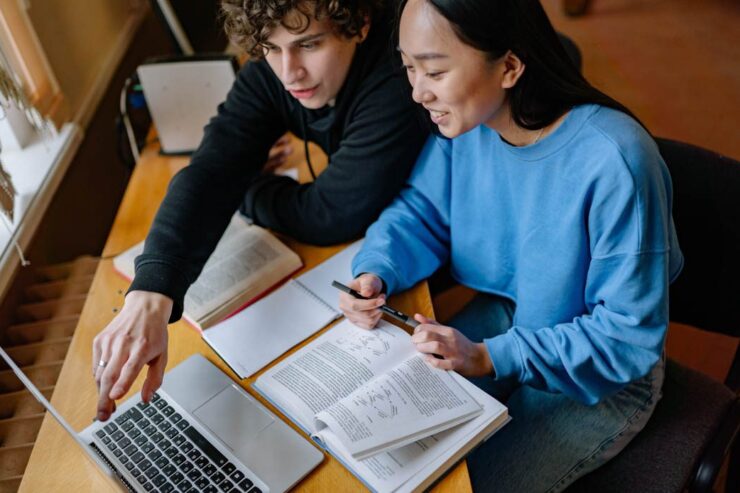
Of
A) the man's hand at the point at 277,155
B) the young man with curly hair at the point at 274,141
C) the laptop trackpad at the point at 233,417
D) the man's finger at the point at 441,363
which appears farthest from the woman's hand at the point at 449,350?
the man's hand at the point at 277,155

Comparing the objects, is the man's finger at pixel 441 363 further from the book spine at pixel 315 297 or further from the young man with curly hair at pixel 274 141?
the young man with curly hair at pixel 274 141

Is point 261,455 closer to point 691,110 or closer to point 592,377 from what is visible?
point 592,377

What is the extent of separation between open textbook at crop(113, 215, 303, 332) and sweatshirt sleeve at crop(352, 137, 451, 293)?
0.16 meters

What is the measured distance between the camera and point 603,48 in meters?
3.62

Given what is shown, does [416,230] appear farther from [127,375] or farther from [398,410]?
[127,375]

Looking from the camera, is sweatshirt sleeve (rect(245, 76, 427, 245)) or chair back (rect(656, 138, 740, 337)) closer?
chair back (rect(656, 138, 740, 337))

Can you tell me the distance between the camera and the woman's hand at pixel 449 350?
957 mm

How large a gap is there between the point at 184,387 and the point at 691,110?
280 cm

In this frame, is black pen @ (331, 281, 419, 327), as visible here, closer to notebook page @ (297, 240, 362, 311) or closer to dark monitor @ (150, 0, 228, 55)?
notebook page @ (297, 240, 362, 311)

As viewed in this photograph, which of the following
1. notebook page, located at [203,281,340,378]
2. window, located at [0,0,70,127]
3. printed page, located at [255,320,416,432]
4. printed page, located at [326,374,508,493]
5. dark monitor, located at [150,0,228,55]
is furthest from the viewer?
dark monitor, located at [150,0,228,55]

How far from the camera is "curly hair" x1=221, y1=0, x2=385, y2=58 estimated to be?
3.53 ft

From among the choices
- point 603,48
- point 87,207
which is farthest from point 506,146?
point 603,48

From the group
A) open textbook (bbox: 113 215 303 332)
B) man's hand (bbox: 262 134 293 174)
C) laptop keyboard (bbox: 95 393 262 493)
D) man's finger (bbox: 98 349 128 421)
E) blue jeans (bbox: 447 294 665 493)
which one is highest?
man's finger (bbox: 98 349 128 421)

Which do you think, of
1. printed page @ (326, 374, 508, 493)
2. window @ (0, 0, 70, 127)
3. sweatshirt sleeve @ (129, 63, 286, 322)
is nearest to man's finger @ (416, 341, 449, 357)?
printed page @ (326, 374, 508, 493)
